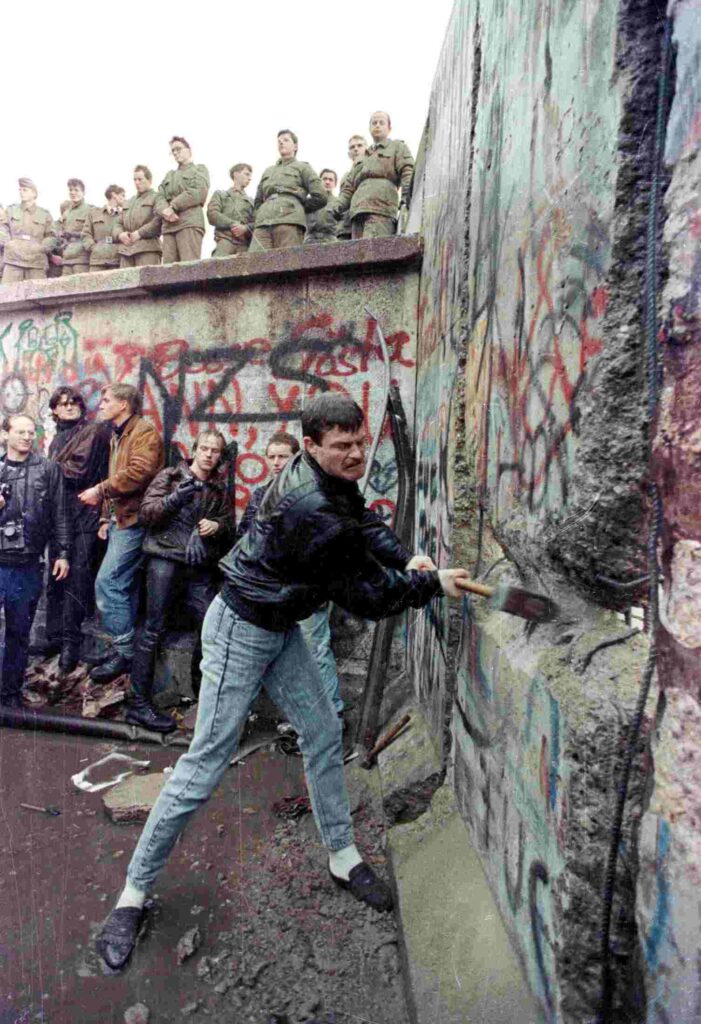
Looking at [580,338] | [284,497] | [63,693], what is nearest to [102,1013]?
[284,497]

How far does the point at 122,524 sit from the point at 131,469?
1.36ft

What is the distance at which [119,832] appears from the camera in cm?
326

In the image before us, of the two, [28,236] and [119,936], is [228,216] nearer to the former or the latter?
[28,236]

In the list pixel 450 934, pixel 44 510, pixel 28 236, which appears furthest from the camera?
pixel 28 236

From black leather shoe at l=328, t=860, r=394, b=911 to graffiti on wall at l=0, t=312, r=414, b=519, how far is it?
260 cm

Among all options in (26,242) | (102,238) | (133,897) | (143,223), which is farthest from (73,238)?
(133,897)

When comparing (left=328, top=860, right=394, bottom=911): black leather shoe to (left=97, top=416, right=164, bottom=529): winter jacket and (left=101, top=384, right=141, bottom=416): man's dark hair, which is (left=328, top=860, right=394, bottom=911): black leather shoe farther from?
(left=101, top=384, right=141, bottom=416): man's dark hair

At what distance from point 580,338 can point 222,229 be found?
6879 millimetres

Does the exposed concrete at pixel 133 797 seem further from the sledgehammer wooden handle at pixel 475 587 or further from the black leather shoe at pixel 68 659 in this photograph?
the sledgehammer wooden handle at pixel 475 587

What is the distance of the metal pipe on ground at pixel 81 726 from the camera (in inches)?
169

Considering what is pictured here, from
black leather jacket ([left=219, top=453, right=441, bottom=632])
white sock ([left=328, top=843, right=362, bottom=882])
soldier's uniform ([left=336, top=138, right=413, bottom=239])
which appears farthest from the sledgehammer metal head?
soldier's uniform ([left=336, top=138, right=413, bottom=239])

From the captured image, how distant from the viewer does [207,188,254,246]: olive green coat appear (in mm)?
7484

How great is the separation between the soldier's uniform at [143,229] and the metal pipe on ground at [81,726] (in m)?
5.21

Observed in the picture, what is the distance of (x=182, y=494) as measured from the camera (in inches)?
181
